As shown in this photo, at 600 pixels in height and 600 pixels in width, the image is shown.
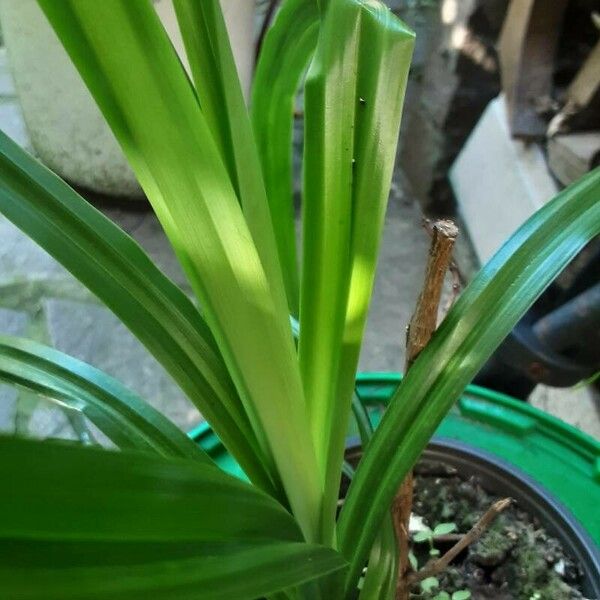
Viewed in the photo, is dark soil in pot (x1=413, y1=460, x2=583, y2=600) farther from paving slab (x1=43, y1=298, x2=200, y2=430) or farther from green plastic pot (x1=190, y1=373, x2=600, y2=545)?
paving slab (x1=43, y1=298, x2=200, y2=430)

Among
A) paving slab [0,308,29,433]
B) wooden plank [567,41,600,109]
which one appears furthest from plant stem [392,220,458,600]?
wooden plank [567,41,600,109]

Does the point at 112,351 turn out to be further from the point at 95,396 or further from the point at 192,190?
the point at 192,190

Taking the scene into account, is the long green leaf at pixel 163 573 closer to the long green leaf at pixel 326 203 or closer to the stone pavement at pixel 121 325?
the long green leaf at pixel 326 203

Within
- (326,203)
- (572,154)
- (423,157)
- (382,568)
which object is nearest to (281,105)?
(326,203)

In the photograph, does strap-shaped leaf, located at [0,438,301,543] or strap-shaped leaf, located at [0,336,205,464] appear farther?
strap-shaped leaf, located at [0,336,205,464]

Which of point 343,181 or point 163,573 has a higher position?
point 343,181

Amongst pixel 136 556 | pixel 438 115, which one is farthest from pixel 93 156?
pixel 136 556
